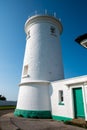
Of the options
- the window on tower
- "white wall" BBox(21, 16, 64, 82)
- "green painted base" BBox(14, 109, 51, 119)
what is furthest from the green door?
the window on tower

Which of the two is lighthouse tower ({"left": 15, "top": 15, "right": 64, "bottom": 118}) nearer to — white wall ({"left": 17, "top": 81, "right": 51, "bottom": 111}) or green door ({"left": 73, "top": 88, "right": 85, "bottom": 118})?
white wall ({"left": 17, "top": 81, "right": 51, "bottom": 111})

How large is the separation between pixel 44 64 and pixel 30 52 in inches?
94.7

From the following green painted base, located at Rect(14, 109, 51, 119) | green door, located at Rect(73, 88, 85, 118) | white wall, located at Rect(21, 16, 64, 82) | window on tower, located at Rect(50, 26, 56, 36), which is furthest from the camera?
window on tower, located at Rect(50, 26, 56, 36)

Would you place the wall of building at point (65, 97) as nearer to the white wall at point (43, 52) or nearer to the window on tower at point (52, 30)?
the white wall at point (43, 52)

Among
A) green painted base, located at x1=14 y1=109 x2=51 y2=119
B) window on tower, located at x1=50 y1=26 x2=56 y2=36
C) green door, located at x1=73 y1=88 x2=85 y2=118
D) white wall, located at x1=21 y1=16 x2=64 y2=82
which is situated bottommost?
green painted base, located at x1=14 y1=109 x2=51 y2=119

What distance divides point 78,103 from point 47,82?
410 cm

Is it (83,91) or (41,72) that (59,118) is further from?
(41,72)

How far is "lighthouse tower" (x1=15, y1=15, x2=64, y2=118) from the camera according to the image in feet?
41.4

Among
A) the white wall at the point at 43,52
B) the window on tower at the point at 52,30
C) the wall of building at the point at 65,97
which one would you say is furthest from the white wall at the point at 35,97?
the window on tower at the point at 52,30

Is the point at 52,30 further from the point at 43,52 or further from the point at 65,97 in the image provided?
the point at 65,97

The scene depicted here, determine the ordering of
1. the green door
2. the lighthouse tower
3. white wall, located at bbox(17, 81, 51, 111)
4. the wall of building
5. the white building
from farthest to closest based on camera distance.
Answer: the lighthouse tower → white wall, located at bbox(17, 81, 51, 111) → the white building → the wall of building → the green door

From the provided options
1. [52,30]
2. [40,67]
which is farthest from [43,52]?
[52,30]

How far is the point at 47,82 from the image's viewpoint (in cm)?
1323

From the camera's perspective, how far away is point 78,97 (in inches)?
398
